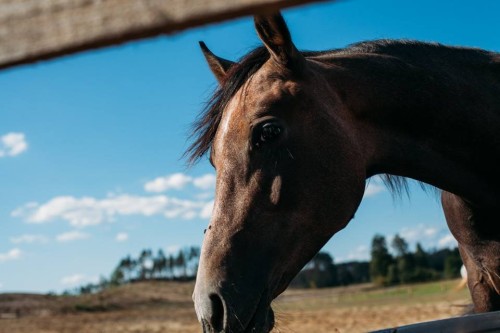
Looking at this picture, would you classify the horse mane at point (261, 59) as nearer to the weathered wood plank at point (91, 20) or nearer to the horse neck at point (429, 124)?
the horse neck at point (429, 124)

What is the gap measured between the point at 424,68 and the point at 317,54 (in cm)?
63

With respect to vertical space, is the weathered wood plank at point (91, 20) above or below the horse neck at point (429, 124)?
below

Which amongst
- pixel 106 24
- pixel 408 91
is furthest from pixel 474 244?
pixel 106 24

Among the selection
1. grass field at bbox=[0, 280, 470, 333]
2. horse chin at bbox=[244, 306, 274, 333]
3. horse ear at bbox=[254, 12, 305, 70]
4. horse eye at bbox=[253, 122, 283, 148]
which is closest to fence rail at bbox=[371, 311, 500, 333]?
horse chin at bbox=[244, 306, 274, 333]

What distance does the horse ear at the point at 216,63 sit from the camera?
363cm

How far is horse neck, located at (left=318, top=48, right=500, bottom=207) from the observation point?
3059 mm

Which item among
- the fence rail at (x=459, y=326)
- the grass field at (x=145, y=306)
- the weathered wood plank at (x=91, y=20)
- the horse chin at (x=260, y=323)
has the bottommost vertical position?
the grass field at (x=145, y=306)

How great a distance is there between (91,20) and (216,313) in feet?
6.07

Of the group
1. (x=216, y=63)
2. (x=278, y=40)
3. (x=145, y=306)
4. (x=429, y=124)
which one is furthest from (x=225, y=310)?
(x=145, y=306)

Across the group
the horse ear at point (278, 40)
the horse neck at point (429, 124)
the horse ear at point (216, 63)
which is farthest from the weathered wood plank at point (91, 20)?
the horse ear at point (216, 63)

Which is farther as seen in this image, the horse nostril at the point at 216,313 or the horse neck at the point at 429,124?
the horse neck at the point at 429,124

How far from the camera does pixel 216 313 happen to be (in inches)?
99.9

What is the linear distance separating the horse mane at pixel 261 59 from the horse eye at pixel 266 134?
1.03 feet

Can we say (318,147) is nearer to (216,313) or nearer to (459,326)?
(216,313)
